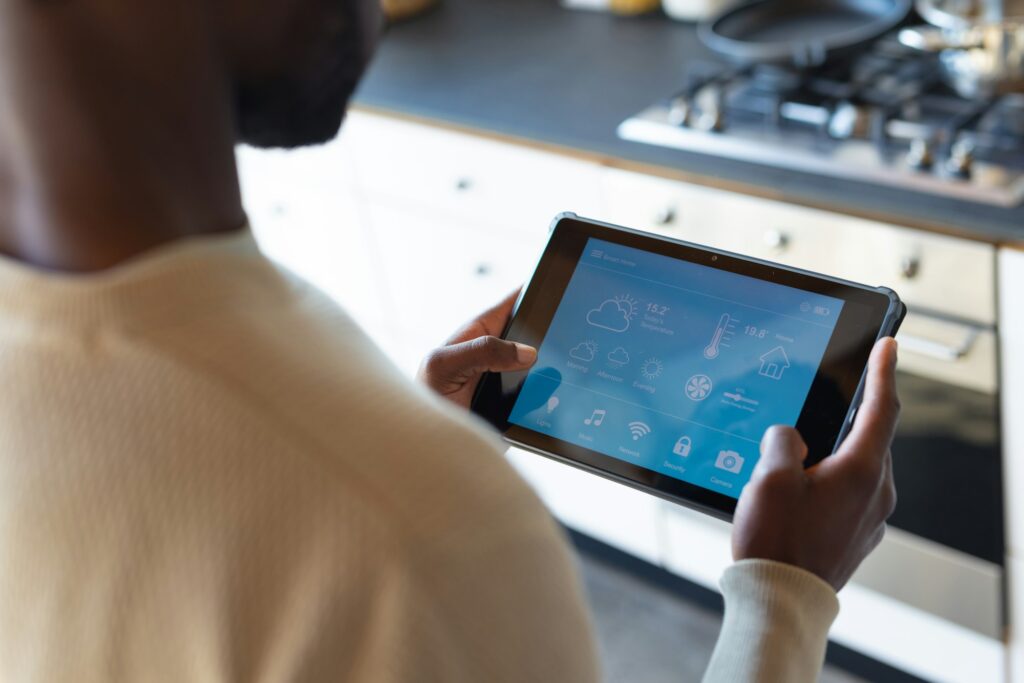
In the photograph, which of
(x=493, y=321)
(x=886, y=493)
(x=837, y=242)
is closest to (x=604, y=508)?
(x=837, y=242)

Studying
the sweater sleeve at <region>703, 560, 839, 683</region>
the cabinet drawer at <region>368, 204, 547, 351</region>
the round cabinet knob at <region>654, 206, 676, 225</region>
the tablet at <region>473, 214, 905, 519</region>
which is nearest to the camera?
the sweater sleeve at <region>703, 560, 839, 683</region>

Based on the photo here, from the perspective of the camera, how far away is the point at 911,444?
4.36 ft

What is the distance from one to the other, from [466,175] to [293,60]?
3.73 ft

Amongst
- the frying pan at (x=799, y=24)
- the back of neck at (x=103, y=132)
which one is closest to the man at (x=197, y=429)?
the back of neck at (x=103, y=132)

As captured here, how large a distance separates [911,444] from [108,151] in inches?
44.7

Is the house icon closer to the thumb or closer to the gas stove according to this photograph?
the thumb

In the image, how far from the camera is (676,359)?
32.4 inches

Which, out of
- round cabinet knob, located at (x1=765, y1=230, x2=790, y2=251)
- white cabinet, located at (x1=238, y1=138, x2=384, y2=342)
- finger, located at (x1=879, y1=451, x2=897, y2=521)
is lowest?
white cabinet, located at (x1=238, y1=138, x2=384, y2=342)

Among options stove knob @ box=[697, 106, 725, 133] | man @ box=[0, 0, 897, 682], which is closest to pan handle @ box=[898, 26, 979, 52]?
stove knob @ box=[697, 106, 725, 133]

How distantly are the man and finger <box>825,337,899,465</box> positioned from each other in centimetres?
28

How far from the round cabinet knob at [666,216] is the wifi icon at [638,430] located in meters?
0.59

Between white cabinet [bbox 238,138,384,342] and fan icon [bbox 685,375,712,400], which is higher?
fan icon [bbox 685,375,712,400]

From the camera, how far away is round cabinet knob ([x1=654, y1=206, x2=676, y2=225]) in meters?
1.37

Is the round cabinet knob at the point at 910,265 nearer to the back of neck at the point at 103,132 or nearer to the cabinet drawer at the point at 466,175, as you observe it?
the cabinet drawer at the point at 466,175
